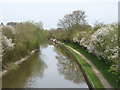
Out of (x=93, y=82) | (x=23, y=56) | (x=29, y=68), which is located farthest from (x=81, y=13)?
(x=93, y=82)

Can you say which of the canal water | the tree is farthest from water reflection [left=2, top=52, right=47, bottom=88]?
the tree

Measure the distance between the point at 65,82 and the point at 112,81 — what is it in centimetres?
474

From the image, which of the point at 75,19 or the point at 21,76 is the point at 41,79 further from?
the point at 75,19

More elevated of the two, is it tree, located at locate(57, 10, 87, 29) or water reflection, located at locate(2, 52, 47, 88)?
tree, located at locate(57, 10, 87, 29)

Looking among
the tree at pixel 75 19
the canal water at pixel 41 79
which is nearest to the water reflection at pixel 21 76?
the canal water at pixel 41 79

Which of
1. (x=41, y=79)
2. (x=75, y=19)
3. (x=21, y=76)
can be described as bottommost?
(x=41, y=79)

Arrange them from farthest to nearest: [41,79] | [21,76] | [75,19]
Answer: [75,19] → [21,76] → [41,79]

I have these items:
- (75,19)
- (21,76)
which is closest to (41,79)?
(21,76)

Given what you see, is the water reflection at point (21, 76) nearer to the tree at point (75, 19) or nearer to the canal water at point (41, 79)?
the canal water at point (41, 79)

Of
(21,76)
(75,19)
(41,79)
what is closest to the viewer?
(41,79)

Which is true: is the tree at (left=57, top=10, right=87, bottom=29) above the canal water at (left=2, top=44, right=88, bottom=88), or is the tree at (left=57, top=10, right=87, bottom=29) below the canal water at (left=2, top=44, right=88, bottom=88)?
above

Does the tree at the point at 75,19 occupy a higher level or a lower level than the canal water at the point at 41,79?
higher

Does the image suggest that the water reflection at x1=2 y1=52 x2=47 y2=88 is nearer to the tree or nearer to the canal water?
the canal water

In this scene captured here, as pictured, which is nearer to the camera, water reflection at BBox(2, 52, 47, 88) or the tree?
water reflection at BBox(2, 52, 47, 88)
